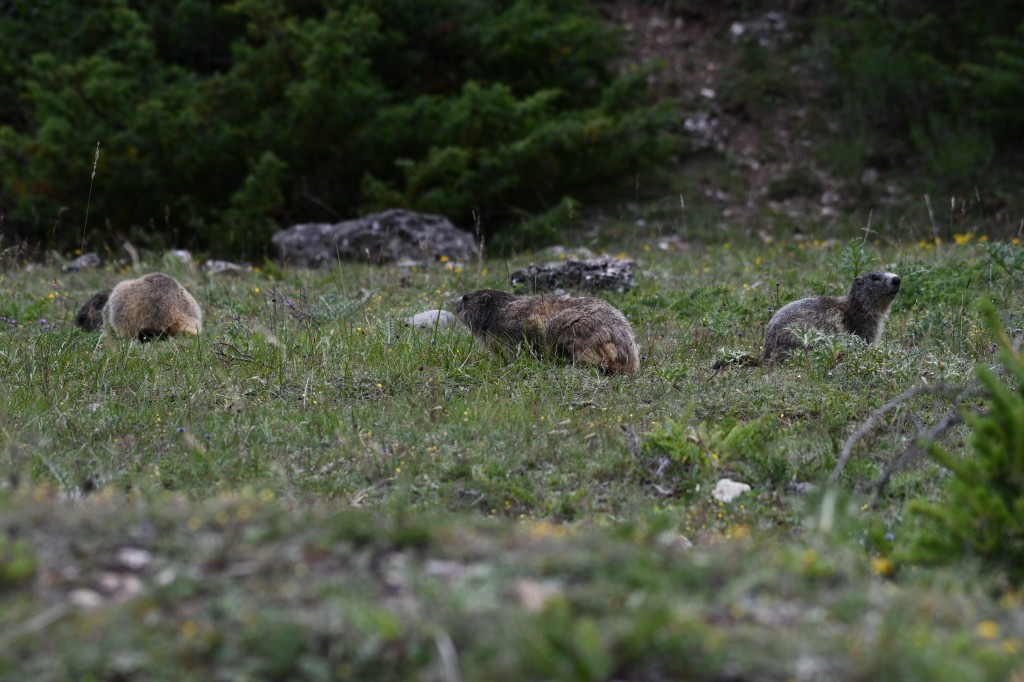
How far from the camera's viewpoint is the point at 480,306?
887 centimetres

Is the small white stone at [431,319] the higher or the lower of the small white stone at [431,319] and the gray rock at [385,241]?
the higher

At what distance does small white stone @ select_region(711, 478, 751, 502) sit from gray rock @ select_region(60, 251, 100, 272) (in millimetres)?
9181

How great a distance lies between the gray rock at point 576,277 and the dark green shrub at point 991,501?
252 inches

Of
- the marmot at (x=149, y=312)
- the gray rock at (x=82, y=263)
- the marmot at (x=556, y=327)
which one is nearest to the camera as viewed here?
the marmot at (x=556, y=327)

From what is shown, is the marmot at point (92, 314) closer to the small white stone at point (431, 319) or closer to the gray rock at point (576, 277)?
the small white stone at point (431, 319)

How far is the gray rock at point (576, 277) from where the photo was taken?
34.6 feet

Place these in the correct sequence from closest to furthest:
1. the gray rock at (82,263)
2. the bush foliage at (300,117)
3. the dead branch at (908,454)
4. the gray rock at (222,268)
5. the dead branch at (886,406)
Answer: the dead branch at (908,454) < the dead branch at (886,406) < the gray rock at (222,268) < the gray rock at (82,263) < the bush foliage at (300,117)

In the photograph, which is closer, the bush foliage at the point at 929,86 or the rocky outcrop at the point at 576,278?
the rocky outcrop at the point at 576,278

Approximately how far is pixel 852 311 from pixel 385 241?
650 cm

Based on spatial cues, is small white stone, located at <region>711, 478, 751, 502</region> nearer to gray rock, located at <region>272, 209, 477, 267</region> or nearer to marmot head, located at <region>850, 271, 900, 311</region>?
marmot head, located at <region>850, 271, 900, 311</region>

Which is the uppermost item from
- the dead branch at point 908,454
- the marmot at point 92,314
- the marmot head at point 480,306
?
the dead branch at point 908,454

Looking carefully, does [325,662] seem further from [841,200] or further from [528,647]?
[841,200]

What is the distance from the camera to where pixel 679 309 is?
991cm

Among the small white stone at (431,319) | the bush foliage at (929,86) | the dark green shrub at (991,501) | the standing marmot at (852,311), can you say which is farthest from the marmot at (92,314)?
the bush foliage at (929,86)
